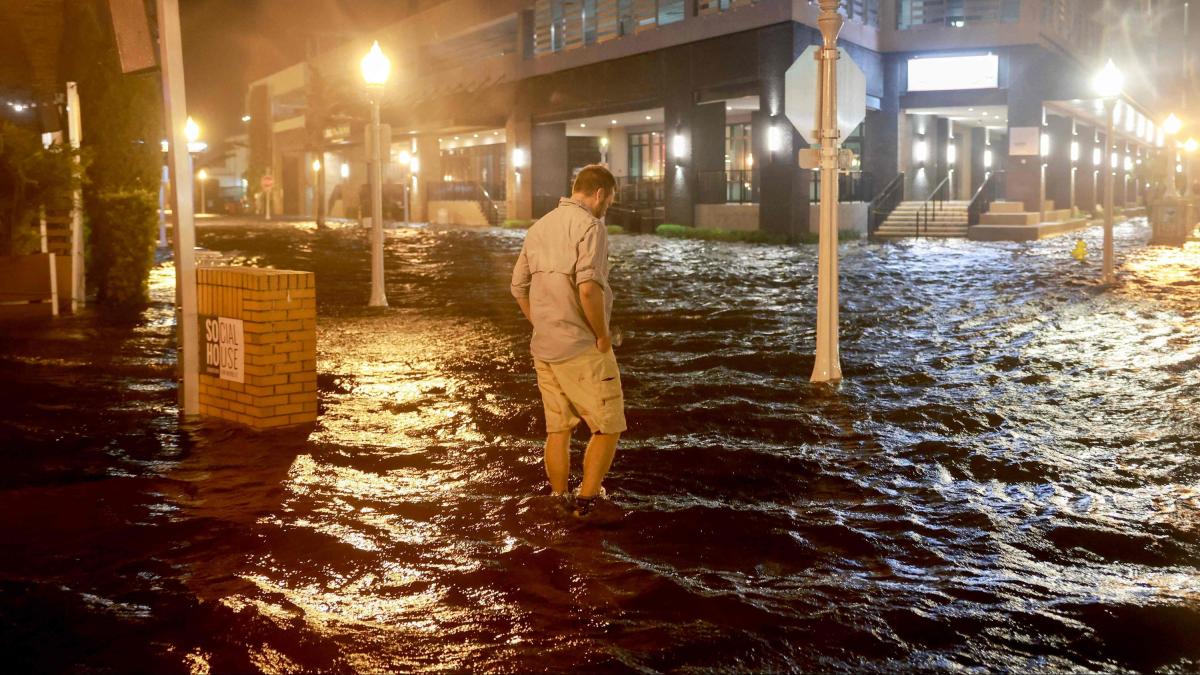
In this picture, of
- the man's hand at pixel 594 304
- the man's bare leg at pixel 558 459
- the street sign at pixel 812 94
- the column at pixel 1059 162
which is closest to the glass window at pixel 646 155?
the column at pixel 1059 162

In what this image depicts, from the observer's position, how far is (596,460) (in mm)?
6137

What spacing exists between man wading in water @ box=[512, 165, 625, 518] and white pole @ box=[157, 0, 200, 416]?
12.6 ft

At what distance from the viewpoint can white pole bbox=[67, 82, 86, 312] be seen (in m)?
15.9

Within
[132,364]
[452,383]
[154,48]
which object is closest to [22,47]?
[132,364]

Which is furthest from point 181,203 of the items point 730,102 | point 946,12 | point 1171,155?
point 946,12

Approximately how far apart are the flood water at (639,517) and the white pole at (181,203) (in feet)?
1.34

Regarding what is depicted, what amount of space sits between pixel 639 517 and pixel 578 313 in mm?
1163

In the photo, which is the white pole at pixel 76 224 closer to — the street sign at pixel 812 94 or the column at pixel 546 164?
the street sign at pixel 812 94

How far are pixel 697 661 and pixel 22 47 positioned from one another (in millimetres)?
17619

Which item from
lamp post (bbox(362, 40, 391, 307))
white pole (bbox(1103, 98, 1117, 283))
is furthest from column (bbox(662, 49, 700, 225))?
lamp post (bbox(362, 40, 391, 307))

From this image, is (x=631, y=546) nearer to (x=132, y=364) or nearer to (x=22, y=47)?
(x=132, y=364)

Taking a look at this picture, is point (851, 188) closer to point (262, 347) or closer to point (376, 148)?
point (376, 148)

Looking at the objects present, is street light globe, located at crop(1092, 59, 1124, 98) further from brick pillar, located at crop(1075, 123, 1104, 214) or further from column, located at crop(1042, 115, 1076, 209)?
brick pillar, located at crop(1075, 123, 1104, 214)

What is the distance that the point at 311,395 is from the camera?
8.66m
